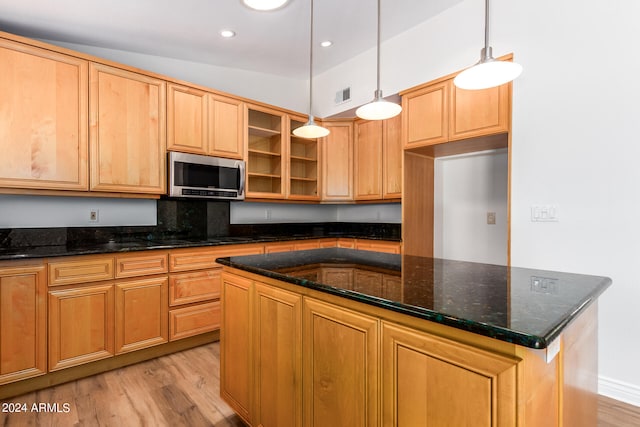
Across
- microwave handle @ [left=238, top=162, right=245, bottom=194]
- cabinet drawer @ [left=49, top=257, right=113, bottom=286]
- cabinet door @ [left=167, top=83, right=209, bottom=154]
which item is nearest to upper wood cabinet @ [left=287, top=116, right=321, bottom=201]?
microwave handle @ [left=238, top=162, right=245, bottom=194]

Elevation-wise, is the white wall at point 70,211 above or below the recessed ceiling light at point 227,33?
below

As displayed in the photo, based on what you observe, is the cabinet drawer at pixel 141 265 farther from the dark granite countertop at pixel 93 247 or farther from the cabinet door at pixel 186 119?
the cabinet door at pixel 186 119

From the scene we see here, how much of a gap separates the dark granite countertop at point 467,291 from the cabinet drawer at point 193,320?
1320 millimetres

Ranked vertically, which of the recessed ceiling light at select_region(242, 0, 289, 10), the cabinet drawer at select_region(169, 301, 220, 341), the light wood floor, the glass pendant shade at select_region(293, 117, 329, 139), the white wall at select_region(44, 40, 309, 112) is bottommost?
the light wood floor

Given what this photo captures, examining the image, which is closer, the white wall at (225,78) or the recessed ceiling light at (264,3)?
the recessed ceiling light at (264,3)

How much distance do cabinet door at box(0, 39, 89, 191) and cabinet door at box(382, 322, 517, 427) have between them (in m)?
2.75

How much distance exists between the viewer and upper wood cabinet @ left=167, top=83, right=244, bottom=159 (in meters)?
3.09

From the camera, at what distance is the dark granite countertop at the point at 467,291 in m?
0.82

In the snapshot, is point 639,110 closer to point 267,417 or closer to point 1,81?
point 267,417

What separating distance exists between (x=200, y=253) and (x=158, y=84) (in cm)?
161

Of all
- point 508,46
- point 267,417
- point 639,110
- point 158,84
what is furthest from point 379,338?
point 158,84

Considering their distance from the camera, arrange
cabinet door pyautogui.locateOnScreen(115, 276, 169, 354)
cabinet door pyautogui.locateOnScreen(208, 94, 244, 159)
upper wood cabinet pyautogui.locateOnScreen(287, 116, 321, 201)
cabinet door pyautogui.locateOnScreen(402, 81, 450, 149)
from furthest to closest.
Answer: upper wood cabinet pyautogui.locateOnScreen(287, 116, 321, 201) → cabinet door pyautogui.locateOnScreen(208, 94, 244, 159) → cabinet door pyautogui.locateOnScreen(402, 81, 450, 149) → cabinet door pyautogui.locateOnScreen(115, 276, 169, 354)

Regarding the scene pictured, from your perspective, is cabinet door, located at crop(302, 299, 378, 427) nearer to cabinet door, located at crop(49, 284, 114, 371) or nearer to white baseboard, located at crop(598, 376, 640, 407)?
cabinet door, located at crop(49, 284, 114, 371)

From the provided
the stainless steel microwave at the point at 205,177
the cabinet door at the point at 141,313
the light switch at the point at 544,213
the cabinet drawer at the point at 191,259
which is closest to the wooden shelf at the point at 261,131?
the stainless steel microwave at the point at 205,177
